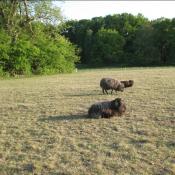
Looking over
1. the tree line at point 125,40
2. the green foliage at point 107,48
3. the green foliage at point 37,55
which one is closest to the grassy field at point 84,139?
the green foliage at point 37,55

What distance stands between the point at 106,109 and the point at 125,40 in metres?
70.2

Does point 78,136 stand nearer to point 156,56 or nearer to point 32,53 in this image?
point 32,53

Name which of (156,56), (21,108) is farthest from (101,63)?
(21,108)

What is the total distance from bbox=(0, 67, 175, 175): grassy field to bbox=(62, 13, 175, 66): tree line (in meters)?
57.1

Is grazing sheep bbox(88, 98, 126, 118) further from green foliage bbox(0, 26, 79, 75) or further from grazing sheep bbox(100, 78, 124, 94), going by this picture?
green foliage bbox(0, 26, 79, 75)

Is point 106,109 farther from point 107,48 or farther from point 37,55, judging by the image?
point 107,48

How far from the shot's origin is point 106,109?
11.3 metres

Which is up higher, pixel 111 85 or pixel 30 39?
pixel 30 39

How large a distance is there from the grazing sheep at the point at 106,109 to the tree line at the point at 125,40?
58400mm

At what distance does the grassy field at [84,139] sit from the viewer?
26.0 ft

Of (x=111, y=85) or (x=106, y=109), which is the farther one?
(x=111, y=85)

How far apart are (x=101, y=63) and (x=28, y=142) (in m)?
69.2

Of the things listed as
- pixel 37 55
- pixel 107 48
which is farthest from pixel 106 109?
pixel 107 48

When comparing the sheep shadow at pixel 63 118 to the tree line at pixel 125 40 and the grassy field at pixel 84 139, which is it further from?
the tree line at pixel 125 40
